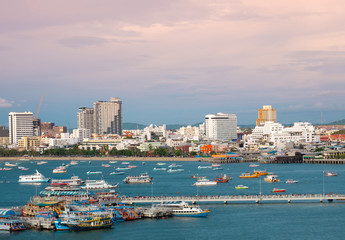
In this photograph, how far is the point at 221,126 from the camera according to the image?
408 ft

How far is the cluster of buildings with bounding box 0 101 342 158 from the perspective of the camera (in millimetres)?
102875

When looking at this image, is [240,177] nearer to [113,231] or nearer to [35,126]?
[113,231]

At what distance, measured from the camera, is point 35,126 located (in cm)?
13700

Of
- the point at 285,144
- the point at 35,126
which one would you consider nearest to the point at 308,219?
the point at 285,144

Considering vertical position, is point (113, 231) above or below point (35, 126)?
below

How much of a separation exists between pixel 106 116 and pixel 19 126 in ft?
71.6

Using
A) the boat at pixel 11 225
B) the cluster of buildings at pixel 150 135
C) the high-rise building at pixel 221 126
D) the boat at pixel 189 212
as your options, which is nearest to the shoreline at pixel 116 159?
the cluster of buildings at pixel 150 135

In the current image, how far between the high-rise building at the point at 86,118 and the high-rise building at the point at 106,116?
1613 mm

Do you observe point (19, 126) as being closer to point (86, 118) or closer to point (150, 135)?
point (86, 118)

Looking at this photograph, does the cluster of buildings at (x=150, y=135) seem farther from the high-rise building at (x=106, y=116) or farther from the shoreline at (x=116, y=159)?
the shoreline at (x=116, y=159)

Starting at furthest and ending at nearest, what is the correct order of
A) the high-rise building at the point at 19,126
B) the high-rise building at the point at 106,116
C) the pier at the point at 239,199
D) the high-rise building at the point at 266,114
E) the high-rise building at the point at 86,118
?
the high-rise building at the point at 266,114 < the high-rise building at the point at 86,118 < the high-rise building at the point at 106,116 < the high-rise building at the point at 19,126 < the pier at the point at 239,199

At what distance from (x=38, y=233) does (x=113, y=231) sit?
321cm

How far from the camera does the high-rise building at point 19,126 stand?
12938 cm

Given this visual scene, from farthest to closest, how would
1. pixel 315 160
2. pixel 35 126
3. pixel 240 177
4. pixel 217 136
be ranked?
pixel 35 126 → pixel 217 136 → pixel 315 160 → pixel 240 177
